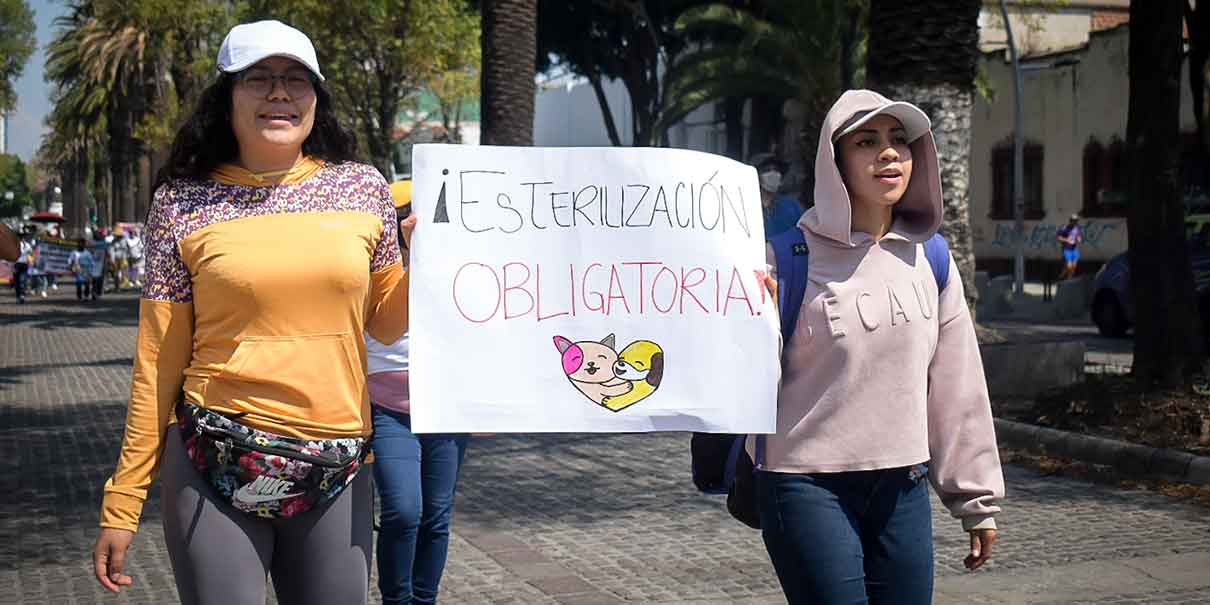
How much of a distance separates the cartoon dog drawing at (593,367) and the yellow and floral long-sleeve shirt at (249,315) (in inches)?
20.2

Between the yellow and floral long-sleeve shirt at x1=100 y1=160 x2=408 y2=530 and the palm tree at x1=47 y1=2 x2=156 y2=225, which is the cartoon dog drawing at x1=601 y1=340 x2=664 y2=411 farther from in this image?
the palm tree at x1=47 y1=2 x2=156 y2=225

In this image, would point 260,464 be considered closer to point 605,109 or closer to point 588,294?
point 588,294

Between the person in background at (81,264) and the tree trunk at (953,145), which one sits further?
the person in background at (81,264)

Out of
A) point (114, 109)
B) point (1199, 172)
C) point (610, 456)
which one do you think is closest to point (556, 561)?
point (610, 456)

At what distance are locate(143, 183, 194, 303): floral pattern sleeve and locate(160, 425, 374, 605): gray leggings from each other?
0.28 metres

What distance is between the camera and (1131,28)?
11180 millimetres

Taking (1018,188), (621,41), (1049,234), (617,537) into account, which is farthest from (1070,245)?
(617,537)

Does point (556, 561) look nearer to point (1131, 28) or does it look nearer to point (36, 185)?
point (1131, 28)

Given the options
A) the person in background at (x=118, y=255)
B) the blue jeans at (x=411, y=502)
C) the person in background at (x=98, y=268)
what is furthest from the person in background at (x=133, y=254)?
the blue jeans at (x=411, y=502)

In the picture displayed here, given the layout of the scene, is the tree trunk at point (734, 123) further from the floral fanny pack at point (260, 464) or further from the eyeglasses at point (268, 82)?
the floral fanny pack at point (260, 464)

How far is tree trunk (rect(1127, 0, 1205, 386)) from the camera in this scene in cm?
1073

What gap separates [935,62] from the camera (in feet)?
37.8

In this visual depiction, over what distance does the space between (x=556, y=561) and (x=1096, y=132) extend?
31.0 meters

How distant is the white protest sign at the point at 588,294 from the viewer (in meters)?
3.46
